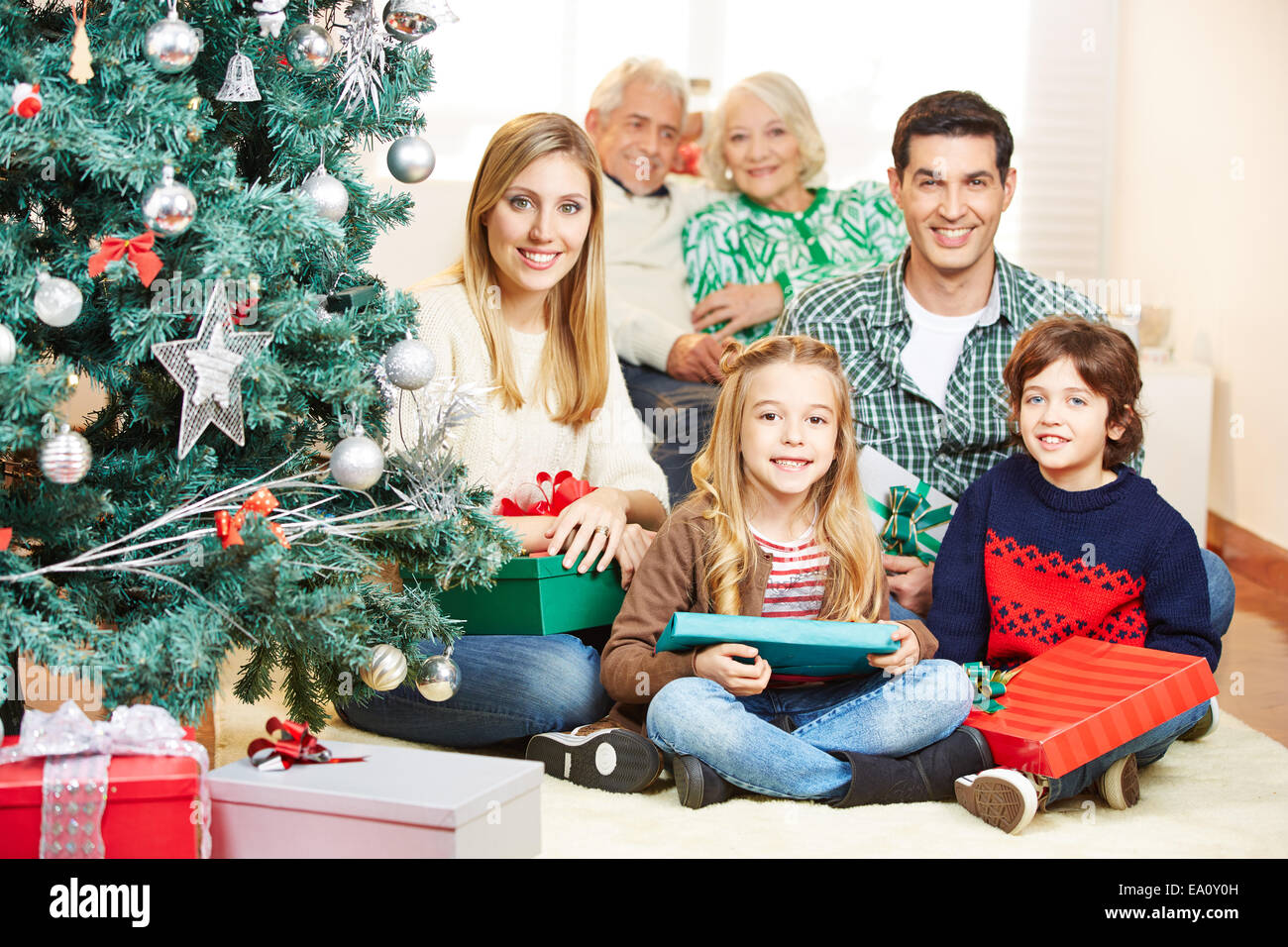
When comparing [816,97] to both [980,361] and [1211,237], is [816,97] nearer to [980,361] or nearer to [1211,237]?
[1211,237]

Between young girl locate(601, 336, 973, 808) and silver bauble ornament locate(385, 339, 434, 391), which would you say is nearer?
silver bauble ornament locate(385, 339, 434, 391)

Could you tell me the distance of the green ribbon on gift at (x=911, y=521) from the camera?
2031mm

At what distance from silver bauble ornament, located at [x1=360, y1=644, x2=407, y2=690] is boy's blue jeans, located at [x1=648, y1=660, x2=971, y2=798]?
0.35 meters

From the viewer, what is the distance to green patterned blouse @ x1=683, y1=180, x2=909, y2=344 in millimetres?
2828

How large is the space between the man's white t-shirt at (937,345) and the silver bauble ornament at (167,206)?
1293 millimetres

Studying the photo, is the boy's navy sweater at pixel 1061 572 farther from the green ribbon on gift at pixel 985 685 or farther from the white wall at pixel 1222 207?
the white wall at pixel 1222 207

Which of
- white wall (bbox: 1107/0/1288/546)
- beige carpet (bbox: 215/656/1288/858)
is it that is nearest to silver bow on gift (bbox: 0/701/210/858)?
beige carpet (bbox: 215/656/1288/858)

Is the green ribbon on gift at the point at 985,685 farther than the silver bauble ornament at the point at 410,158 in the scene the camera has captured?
Yes

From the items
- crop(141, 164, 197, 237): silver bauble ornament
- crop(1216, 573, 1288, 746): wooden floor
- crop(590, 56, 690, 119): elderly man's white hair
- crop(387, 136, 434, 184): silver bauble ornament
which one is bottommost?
crop(1216, 573, 1288, 746): wooden floor

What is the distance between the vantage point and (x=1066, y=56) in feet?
13.1

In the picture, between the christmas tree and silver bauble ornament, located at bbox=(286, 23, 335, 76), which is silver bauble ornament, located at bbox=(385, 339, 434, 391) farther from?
silver bauble ornament, located at bbox=(286, 23, 335, 76)

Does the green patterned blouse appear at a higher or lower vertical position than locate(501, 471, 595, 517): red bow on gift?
higher

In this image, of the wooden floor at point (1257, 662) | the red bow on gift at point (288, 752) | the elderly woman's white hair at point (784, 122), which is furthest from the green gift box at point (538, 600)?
the elderly woman's white hair at point (784, 122)

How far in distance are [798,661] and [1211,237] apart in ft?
7.77
